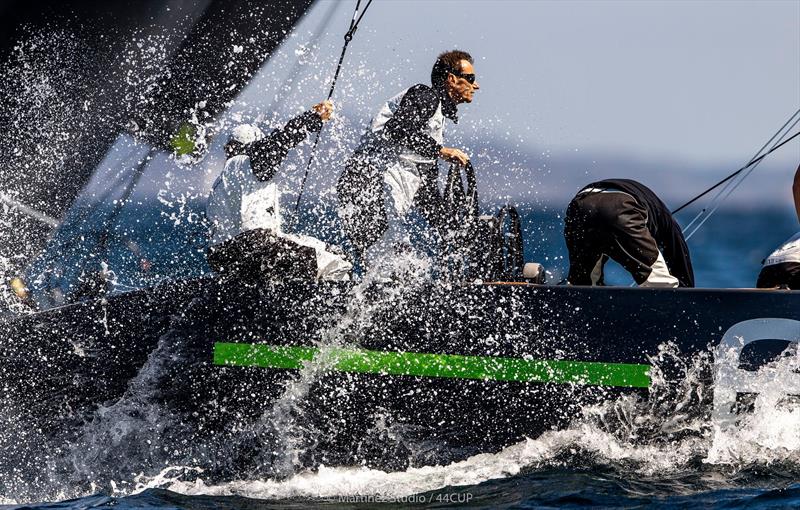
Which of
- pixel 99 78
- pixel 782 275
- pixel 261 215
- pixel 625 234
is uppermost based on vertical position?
pixel 99 78

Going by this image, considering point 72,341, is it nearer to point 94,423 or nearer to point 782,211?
point 94,423

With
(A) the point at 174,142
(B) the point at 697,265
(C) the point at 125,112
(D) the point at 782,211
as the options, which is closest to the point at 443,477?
(A) the point at 174,142

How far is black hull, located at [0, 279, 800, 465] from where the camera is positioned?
14.6 feet

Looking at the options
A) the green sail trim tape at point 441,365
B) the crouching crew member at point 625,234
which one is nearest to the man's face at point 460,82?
the crouching crew member at point 625,234

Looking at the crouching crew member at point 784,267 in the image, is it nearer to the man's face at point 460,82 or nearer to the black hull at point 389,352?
the black hull at point 389,352

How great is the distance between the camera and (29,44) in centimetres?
707

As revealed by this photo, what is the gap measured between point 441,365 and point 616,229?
33.4 inches

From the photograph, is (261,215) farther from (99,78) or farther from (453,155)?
(99,78)

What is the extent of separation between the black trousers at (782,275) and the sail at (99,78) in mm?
3255

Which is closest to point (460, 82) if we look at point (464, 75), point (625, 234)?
point (464, 75)

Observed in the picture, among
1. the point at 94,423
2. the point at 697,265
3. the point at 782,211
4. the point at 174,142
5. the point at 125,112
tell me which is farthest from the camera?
the point at 782,211

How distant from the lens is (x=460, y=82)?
→ 5234 mm

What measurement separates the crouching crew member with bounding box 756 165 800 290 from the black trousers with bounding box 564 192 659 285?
51cm

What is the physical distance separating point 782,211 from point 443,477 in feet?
140
